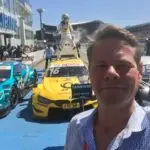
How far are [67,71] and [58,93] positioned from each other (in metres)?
1.92

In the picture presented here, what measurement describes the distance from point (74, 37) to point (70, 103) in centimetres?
1098

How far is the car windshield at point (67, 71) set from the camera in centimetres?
1149

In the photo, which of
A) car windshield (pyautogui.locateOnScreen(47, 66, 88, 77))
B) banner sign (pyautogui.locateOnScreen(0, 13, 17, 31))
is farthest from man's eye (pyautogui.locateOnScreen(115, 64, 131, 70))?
banner sign (pyautogui.locateOnScreen(0, 13, 17, 31))

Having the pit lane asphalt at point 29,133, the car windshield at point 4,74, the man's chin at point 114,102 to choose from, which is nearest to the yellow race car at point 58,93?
the pit lane asphalt at point 29,133

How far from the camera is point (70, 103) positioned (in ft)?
31.2

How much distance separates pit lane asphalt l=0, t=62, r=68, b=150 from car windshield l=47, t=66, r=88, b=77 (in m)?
1.43

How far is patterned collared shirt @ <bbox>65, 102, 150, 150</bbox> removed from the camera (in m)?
1.76

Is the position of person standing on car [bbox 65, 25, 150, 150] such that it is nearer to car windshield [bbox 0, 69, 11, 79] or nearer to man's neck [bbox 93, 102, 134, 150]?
man's neck [bbox 93, 102, 134, 150]

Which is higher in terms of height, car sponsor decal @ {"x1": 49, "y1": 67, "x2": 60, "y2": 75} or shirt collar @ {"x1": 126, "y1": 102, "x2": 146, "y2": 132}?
shirt collar @ {"x1": 126, "y1": 102, "x2": 146, "y2": 132}

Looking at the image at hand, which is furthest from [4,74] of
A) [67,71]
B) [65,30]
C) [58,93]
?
[65,30]

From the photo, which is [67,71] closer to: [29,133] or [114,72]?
[29,133]

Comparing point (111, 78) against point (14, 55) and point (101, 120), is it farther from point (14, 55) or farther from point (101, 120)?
point (14, 55)

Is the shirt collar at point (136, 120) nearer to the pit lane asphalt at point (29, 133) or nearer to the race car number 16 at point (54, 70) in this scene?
the pit lane asphalt at point (29, 133)

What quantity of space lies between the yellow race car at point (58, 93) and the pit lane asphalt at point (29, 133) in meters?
0.37
